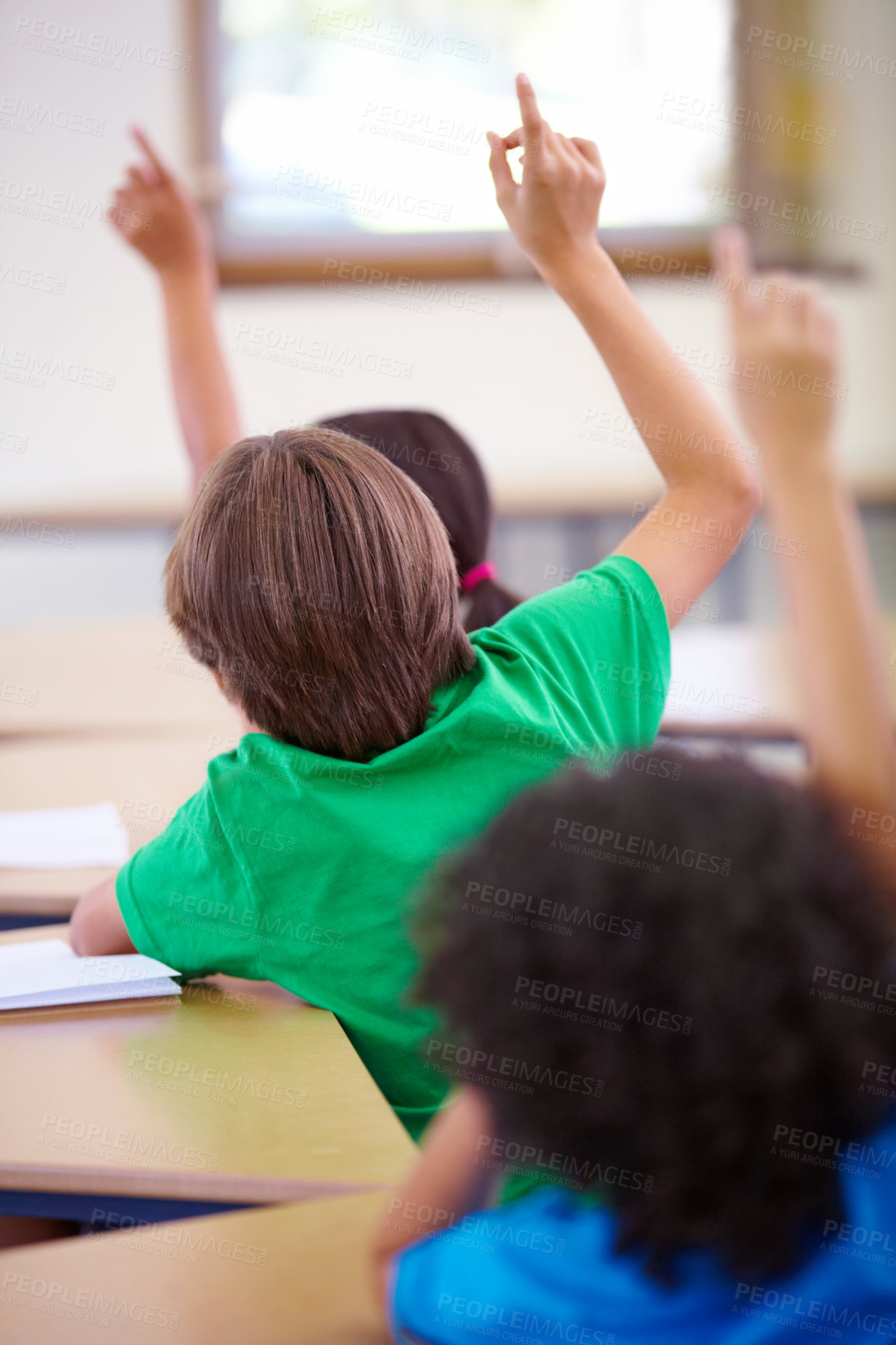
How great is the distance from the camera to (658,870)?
1.51 feet

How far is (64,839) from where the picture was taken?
62.5 inches

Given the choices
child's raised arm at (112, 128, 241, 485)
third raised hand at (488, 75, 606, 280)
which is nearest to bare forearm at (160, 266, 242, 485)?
child's raised arm at (112, 128, 241, 485)

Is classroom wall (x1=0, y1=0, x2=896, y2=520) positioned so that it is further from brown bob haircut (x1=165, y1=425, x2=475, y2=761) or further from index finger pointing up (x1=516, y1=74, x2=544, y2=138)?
brown bob haircut (x1=165, y1=425, x2=475, y2=761)

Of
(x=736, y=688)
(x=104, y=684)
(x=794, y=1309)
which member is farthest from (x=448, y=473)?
(x=104, y=684)

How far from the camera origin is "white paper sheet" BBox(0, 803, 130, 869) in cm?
150

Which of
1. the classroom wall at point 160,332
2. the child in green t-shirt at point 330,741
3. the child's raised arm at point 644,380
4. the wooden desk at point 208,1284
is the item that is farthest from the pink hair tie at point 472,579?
the classroom wall at point 160,332

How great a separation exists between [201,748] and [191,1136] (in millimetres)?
1259

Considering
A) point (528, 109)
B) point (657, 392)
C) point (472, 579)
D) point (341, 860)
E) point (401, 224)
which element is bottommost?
point (341, 860)

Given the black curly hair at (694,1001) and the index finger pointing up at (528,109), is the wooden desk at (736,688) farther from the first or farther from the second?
the black curly hair at (694,1001)

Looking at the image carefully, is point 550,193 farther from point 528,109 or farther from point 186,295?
point 186,295

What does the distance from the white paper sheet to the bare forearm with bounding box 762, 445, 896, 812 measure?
3.46 feet

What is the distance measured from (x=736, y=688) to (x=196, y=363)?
1.05 m

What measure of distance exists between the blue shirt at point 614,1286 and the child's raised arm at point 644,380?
0.75 metres

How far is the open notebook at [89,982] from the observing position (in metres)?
1.05
